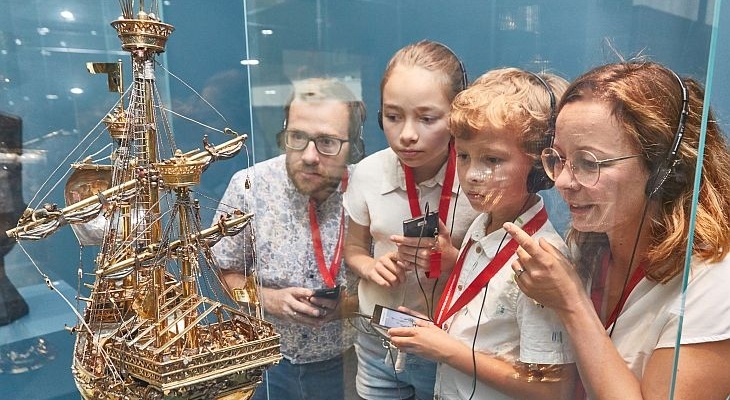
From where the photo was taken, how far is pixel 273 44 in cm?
160

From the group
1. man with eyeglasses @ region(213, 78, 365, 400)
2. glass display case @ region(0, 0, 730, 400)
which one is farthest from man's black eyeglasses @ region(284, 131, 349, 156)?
glass display case @ region(0, 0, 730, 400)

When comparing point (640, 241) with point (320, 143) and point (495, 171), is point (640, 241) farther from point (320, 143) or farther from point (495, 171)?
point (320, 143)

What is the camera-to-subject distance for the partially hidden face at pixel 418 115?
1.19m

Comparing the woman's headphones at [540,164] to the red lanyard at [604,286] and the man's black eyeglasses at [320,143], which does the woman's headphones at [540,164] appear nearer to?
the red lanyard at [604,286]

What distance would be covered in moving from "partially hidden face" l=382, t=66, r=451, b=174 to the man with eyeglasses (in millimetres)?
199

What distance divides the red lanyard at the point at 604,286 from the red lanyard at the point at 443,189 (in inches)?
14.7

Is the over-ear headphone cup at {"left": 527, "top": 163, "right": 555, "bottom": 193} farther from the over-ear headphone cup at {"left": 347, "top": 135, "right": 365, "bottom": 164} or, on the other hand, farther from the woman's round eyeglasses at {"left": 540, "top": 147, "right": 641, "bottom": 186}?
the over-ear headphone cup at {"left": 347, "top": 135, "right": 365, "bottom": 164}

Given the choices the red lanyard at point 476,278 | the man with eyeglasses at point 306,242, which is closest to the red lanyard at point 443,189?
the red lanyard at point 476,278

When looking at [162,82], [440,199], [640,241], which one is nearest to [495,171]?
[440,199]

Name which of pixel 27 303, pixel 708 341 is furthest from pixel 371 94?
pixel 27 303

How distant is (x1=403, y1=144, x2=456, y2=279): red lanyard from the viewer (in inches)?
48.5

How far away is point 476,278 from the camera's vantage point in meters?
1.15

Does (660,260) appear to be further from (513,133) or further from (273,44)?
(273,44)

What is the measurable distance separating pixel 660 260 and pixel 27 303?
6.16 feet
